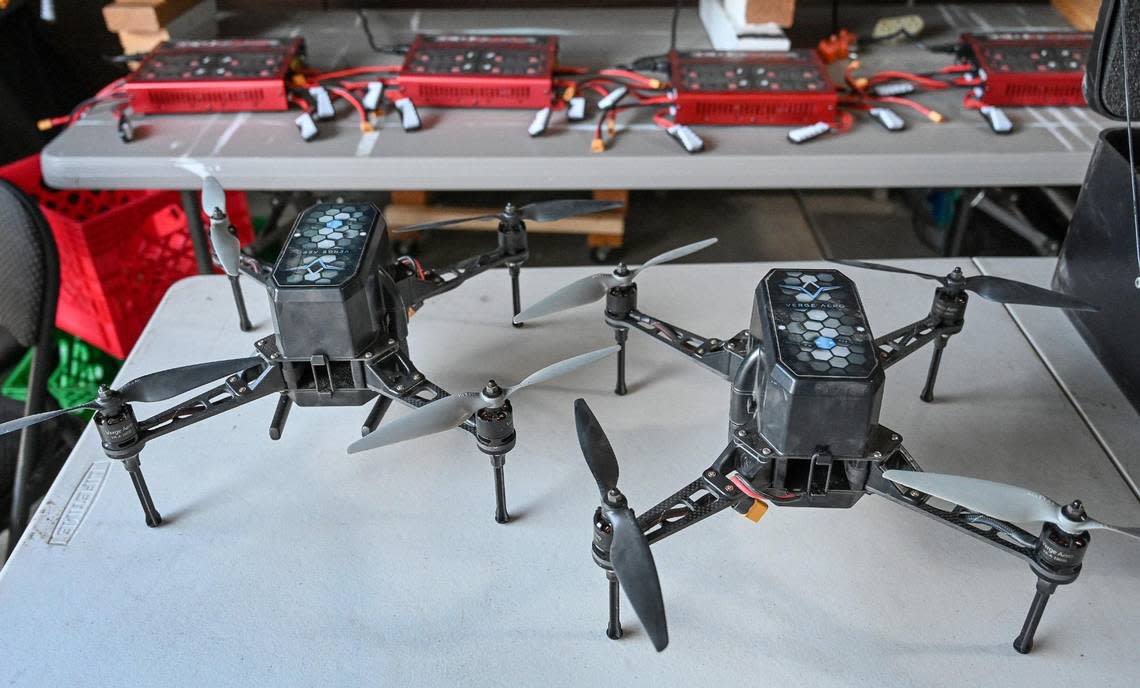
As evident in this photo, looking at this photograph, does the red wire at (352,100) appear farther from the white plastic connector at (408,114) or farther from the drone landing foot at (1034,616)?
the drone landing foot at (1034,616)

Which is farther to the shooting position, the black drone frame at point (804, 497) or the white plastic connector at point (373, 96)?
the white plastic connector at point (373, 96)

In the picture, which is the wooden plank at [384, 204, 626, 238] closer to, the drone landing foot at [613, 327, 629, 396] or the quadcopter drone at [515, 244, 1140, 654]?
the drone landing foot at [613, 327, 629, 396]

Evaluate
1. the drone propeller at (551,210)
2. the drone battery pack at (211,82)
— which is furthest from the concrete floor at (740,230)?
the drone propeller at (551,210)

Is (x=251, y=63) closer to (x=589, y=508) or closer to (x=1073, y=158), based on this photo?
(x=589, y=508)

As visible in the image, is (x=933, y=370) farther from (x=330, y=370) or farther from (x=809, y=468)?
(x=330, y=370)

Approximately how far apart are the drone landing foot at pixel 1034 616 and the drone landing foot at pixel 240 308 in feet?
3.87

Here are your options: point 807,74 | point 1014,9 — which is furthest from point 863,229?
point 807,74

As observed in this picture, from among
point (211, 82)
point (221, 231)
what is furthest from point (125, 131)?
point (221, 231)

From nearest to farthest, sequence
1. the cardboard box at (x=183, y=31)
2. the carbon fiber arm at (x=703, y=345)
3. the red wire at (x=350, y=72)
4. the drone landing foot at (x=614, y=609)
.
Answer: the drone landing foot at (x=614, y=609) < the carbon fiber arm at (x=703, y=345) < the red wire at (x=350, y=72) < the cardboard box at (x=183, y=31)

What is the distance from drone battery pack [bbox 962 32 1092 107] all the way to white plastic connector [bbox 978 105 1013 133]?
53mm

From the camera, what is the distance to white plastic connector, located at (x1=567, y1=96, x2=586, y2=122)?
2012mm

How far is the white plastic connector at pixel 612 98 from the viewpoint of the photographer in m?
2.01

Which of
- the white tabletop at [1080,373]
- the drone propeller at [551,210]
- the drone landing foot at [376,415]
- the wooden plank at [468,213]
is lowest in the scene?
the wooden plank at [468,213]

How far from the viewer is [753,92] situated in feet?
6.38
